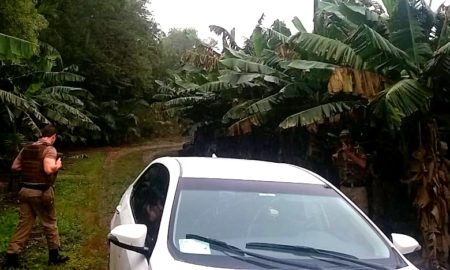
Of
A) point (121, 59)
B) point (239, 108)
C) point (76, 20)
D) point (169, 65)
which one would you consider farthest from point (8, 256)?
point (169, 65)

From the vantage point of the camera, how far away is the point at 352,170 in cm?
997

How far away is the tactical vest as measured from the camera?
6836mm

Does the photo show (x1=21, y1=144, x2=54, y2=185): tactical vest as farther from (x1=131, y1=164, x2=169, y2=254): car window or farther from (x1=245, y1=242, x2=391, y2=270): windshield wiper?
(x1=245, y1=242, x2=391, y2=270): windshield wiper

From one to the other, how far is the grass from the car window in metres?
2.47

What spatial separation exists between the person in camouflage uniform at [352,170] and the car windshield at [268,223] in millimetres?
5599

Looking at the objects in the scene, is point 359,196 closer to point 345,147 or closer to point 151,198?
point 345,147

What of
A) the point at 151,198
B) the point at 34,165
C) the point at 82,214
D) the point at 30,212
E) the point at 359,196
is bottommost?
the point at 82,214

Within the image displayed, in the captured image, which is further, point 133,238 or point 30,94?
point 30,94

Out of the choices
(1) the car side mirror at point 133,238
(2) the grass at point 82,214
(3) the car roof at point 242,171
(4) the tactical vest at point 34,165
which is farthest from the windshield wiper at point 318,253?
(2) the grass at point 82,214

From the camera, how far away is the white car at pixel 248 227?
11.5 feet

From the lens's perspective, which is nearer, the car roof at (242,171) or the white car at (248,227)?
the white car at (248,227)

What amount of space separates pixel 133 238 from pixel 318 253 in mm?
1196

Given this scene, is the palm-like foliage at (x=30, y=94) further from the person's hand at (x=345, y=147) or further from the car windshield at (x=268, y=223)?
the car windshield at (x=268, y=223)

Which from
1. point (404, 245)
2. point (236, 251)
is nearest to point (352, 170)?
point (404, 245)
